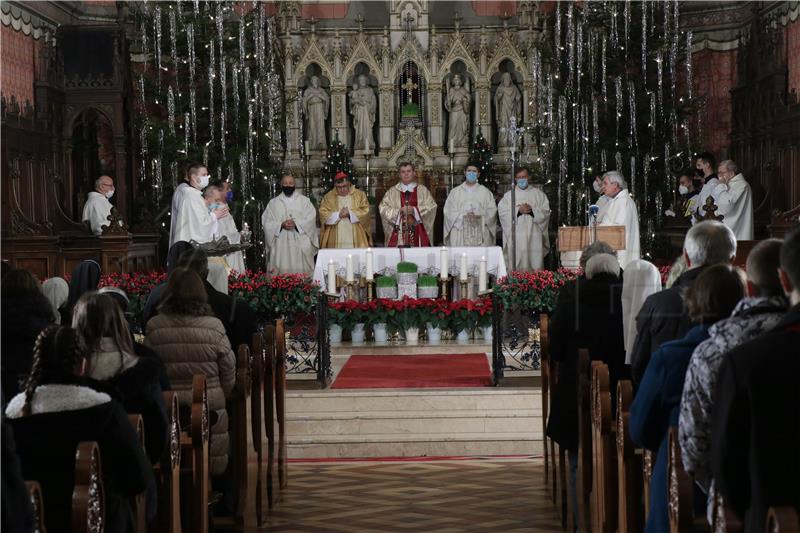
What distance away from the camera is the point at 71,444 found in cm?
396

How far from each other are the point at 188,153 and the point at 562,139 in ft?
18.7

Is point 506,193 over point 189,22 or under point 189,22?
under

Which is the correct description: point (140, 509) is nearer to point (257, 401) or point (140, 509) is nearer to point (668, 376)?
point (668, 376)

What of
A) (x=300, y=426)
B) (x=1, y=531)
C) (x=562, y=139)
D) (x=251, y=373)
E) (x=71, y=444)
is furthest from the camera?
(x=562, y=139)

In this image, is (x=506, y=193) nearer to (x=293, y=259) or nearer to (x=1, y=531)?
(x=293, y=259)

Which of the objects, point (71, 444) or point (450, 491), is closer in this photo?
point (71, 444)

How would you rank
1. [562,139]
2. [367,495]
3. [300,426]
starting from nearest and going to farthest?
[367,495]
[300,426]
[562,139]

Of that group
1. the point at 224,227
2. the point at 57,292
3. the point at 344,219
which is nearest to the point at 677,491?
the point at 57,292

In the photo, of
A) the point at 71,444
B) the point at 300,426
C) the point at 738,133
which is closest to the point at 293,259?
the point at 738,133

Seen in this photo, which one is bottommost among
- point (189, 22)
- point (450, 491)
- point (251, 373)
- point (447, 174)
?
point (450, 491)

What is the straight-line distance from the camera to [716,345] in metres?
3.62

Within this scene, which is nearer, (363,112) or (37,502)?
(37,502)

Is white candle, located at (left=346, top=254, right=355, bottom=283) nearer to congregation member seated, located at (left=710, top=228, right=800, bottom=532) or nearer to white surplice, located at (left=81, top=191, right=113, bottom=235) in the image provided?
white surplice, located at (left=81, top=191, right=113, bottom=235)

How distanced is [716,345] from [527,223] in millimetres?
14584
